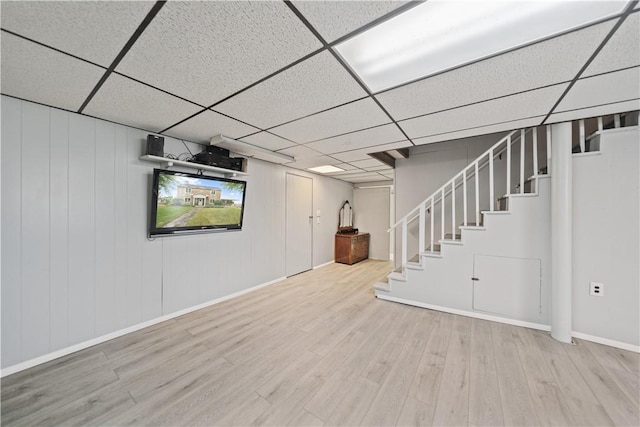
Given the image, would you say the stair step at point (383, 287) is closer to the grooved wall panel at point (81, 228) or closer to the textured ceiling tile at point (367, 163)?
the textured ceiling tile at point (367, 163)

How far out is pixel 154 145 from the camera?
8.14 feet

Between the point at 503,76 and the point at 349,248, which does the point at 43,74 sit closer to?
the point at 503,76

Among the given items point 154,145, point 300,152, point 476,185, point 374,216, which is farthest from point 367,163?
point 154,145

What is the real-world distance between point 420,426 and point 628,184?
2980 millimetres

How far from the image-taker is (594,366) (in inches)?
78.2

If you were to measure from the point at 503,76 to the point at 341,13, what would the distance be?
122 cm

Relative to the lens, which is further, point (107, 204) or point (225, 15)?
point (107, 204)

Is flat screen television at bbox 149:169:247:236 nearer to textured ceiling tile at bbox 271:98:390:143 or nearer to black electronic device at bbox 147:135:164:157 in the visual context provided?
black electronic device at bbox 147:135:164:157

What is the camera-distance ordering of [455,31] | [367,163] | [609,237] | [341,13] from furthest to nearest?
[367,163] < [609,237] < [455,31] < [341,13]

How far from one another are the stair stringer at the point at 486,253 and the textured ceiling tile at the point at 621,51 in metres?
1.45

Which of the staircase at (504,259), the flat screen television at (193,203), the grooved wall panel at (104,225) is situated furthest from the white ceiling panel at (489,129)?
the grooved wall panel at (104,225)

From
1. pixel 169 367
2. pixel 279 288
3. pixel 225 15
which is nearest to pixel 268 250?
pixel 279 288

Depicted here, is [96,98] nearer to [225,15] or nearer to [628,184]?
[225,15]

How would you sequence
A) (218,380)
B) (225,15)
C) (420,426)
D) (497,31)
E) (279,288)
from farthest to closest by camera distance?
(279,288) → (218,380) → (420,426) → (497,31) → (225,15)
